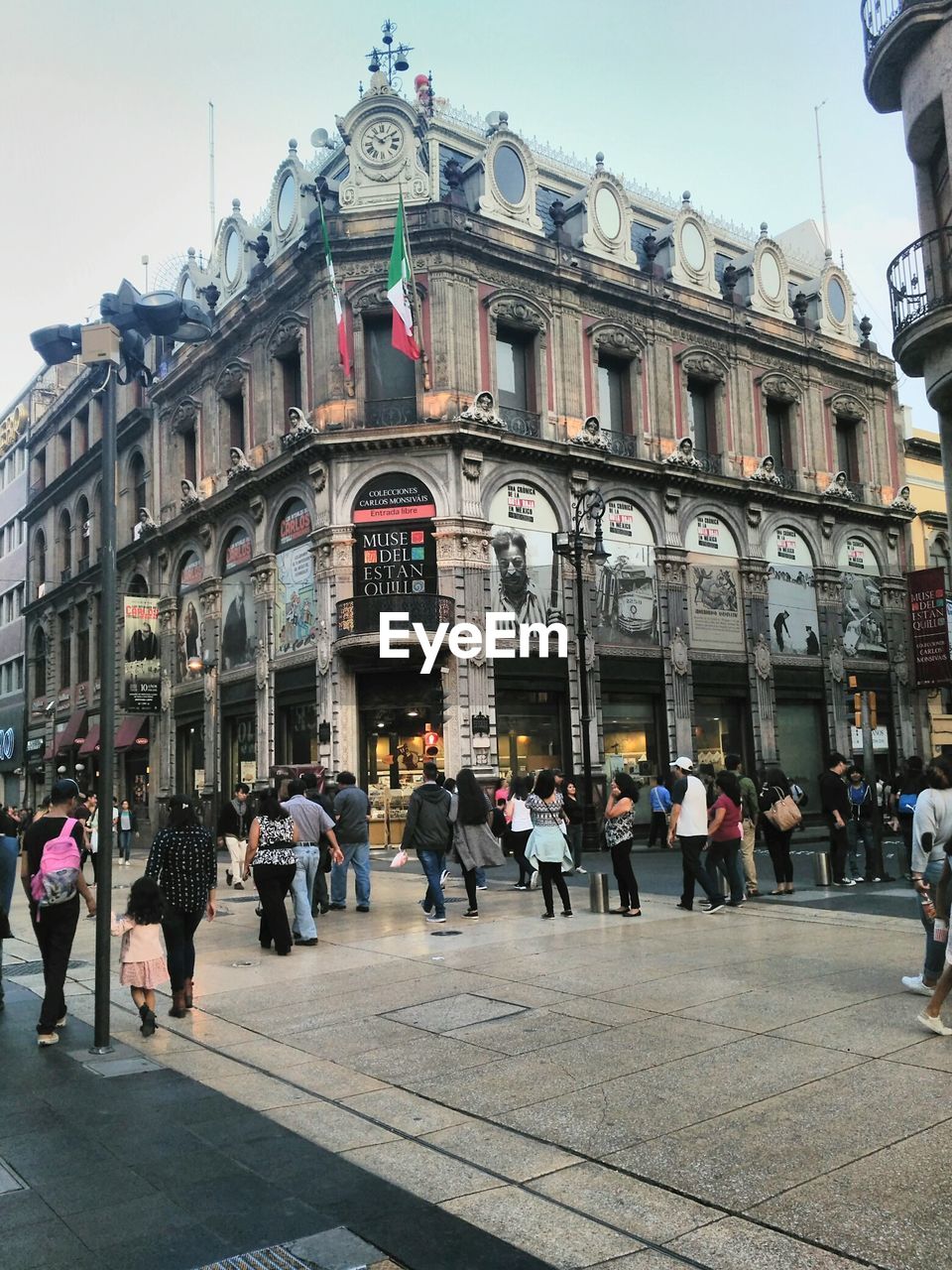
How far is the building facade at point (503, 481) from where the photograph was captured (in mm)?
29109

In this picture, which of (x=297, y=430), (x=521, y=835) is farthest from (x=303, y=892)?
(x=297, y=430)

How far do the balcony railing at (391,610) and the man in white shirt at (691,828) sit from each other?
15.0 m

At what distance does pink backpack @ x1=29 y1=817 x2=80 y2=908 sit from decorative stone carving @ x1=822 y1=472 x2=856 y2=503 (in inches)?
1373

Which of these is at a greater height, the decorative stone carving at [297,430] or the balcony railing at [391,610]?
the decorative stone carving at [297,430]

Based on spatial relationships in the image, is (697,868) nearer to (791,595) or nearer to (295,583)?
(295,583)

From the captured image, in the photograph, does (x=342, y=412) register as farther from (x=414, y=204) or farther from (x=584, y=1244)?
(x=584, y=1244)

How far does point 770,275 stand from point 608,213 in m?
8.28

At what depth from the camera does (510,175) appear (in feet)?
105

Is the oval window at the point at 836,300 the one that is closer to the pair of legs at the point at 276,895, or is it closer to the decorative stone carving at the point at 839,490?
the decorative stone carving at the point at 839,490

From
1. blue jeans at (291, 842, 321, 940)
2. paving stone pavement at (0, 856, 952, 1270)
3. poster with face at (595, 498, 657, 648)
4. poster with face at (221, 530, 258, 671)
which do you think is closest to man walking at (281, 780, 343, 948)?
blue jeans at (291, 842, 321, 940)

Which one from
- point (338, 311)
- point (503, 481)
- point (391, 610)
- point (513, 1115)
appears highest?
point (338, 311)

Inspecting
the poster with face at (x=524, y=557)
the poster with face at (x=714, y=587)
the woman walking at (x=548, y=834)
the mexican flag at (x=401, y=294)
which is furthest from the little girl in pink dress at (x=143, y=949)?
the poster with face at (x=714, y=587)

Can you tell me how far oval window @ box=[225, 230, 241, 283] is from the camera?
3619 cm

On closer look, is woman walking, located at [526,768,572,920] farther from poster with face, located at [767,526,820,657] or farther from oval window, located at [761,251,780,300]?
oval window, located at [761,251,780,300]
